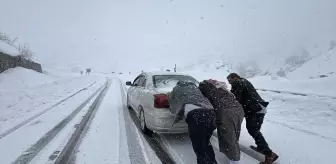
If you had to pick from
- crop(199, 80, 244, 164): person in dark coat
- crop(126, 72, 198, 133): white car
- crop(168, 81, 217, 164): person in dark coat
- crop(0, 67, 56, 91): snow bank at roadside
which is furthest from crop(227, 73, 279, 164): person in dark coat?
crop(0, 67, 56, 91): snow bank at roadside

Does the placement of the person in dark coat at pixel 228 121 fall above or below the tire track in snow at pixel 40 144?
above

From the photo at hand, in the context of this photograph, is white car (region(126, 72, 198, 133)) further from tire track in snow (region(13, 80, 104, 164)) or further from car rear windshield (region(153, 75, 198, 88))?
tire track in snow (region(13, 80, 104, 164))

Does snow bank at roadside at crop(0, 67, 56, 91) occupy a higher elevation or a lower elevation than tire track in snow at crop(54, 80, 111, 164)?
higher

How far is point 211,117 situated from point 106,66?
6975 inches

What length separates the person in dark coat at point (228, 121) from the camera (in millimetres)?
3855

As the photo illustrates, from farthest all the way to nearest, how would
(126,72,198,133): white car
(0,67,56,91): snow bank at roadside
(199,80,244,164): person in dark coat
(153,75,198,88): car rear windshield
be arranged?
(0,67,56,91): snow bank at roadside → (153,75,198,88): car rear windshield → (126,72,198,133): white car → (199,80,244,164): person in dark coat

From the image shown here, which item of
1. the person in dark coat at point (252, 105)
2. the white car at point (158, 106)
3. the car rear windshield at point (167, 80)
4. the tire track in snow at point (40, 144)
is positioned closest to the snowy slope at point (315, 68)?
the car rear windshield at point (167, 80)

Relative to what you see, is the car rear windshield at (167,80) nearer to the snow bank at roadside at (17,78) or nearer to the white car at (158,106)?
the white car at (158,106)

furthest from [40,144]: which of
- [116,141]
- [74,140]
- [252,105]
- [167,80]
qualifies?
[252,105]

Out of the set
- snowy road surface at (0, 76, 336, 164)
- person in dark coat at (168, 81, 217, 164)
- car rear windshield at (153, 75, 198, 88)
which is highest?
car rear windshield at (153, 75, 198, 88)

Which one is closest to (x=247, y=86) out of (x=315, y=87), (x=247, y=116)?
(x=247, y=116)

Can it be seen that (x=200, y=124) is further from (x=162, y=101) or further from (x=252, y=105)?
(x=162, y=101)

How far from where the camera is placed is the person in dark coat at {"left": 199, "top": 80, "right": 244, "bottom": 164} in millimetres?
3855

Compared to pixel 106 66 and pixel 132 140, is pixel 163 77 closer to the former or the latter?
pixel 132 140
